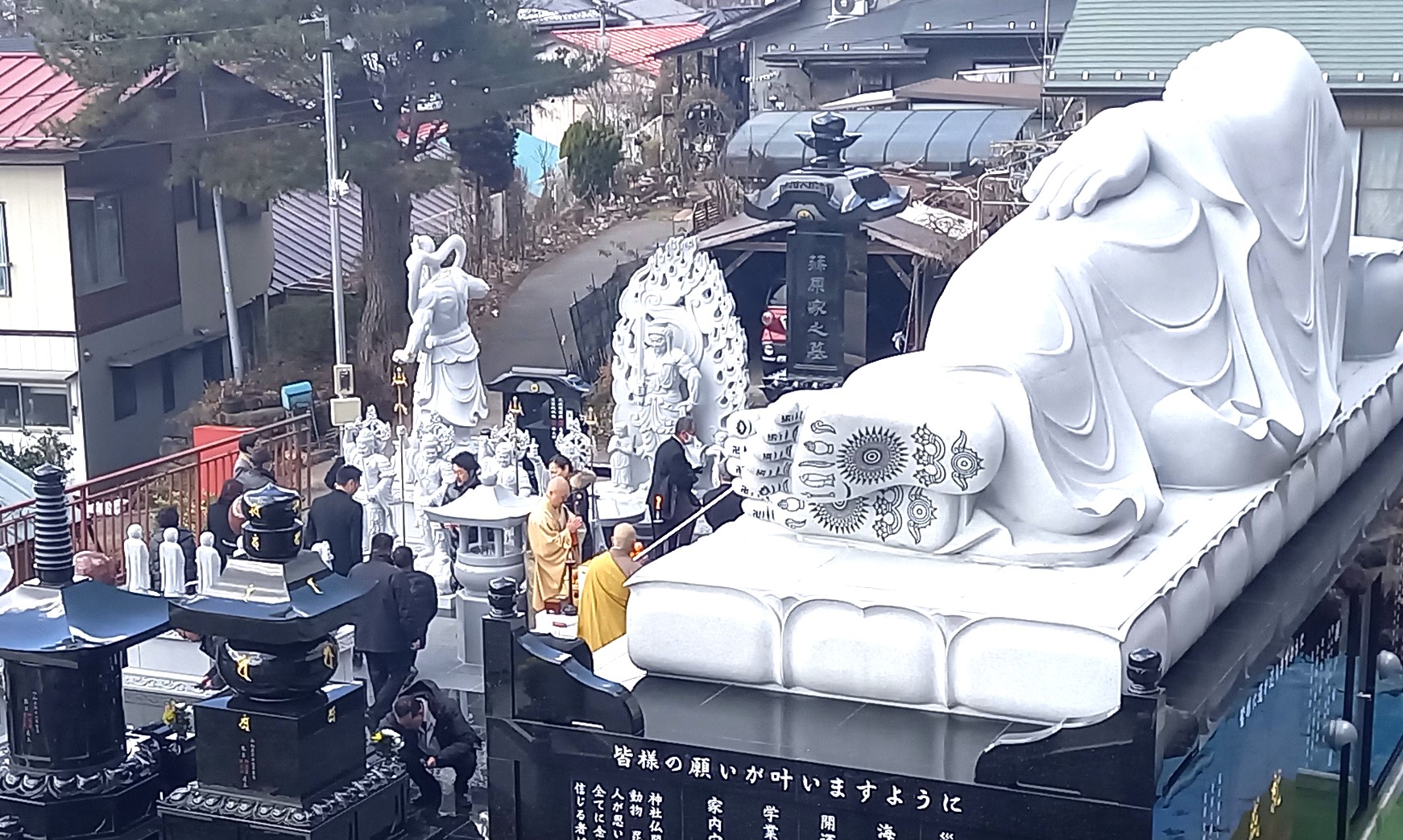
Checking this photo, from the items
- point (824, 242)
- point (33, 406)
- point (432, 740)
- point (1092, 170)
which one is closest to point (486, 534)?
point (432, 740)

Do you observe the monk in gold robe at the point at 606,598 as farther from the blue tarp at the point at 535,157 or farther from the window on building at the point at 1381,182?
the blue tarp at the point at 535,157

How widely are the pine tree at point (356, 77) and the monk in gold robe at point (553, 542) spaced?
25.8 feet

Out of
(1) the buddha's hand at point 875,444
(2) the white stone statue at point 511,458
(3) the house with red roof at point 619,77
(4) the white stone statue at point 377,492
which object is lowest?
(4) the white stone statue at point 377,492

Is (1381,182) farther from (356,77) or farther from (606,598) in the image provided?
(356,77)

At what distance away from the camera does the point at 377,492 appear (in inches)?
458

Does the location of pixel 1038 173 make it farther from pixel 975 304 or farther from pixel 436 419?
pixel 436 419

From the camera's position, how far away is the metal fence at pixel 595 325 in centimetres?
1822

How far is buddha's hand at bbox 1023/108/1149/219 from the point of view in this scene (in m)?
7.42

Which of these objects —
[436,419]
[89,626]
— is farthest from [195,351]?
[89,626]

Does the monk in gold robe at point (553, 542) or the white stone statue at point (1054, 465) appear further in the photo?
the monk in gold robe at point (553, 542)

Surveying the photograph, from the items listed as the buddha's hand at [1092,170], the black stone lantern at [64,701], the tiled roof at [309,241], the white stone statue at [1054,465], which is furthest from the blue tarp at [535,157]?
the black stone lantern at [64,701]

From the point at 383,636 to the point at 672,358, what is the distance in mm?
3837

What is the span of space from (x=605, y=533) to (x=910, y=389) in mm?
5624

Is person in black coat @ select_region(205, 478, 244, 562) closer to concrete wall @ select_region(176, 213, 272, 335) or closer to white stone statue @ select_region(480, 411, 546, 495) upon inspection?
white stone statue @ select_region(480, 411, 546, 495)
